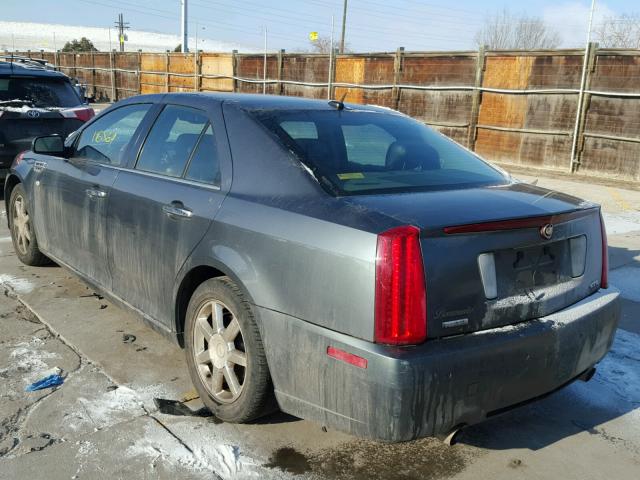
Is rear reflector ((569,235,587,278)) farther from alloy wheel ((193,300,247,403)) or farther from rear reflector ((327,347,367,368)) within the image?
alloy wheel ((193,300,247,403))

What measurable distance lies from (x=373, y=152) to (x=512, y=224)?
1.12 m

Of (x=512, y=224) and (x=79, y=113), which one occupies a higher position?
(x=79, y=113)

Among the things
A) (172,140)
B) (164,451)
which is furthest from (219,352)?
(172,140)

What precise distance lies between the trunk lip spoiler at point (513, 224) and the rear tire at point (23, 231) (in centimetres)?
419

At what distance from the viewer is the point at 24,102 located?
8.57 meters

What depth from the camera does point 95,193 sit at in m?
4.11

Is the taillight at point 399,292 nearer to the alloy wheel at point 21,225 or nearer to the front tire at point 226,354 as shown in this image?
the front tire at point 226,354

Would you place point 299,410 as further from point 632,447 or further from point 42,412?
point 632,447

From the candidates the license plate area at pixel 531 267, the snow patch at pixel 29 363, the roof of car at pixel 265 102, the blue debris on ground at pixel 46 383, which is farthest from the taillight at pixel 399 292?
the snow patch at pixel 29 363

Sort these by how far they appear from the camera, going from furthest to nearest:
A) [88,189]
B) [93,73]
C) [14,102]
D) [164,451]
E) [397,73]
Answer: [93,73]
[397,73]
[14,102]
[88,189]
[164,451]

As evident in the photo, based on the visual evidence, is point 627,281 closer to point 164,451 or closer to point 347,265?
point 347,265

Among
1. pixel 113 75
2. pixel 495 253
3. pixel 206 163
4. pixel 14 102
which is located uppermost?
pixel 113 75

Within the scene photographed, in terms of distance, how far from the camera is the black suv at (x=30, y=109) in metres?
8.43

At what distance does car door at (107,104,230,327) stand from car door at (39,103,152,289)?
0.18m
